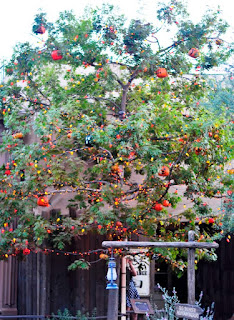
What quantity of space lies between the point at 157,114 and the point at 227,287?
20.0 feet

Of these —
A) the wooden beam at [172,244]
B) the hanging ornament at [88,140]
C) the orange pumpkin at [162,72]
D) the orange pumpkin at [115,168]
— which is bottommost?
the wooden beam at [172,244]

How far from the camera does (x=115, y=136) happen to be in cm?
924

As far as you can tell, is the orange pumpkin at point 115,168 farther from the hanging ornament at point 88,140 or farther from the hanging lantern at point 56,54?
the hanging lantern at point 56,54

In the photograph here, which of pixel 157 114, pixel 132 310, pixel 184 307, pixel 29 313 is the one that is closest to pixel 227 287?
pixel 132 310

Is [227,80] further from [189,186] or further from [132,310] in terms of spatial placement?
[132,310]

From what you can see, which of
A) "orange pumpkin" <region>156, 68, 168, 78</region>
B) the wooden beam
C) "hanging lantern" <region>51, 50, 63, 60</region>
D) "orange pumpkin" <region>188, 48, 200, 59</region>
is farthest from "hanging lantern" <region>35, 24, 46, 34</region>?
the wooden beam

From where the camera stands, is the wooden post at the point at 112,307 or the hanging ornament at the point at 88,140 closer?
the wooden post at the point at 112,307

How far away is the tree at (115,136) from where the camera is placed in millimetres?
9367

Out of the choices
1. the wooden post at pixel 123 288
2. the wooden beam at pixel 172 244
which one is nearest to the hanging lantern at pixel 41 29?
the wooden beam at pixel 172 244

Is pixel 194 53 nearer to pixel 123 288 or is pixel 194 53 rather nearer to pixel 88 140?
pixel 88 140

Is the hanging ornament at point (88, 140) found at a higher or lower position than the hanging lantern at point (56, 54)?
lower

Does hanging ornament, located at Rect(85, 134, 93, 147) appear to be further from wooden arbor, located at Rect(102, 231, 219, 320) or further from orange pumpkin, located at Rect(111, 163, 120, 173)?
wooden arbor, located at Rect(102, 231, 219, 320)

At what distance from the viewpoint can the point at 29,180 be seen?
9680 mm

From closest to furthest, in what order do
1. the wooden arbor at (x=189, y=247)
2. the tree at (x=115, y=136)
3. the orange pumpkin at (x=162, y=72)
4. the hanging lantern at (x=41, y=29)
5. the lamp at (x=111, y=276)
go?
1. the wooden arbor at (x=189, y=247)
2. the lamp at (x=111, y=276)
3. the tree at (x=115, y=136)
4. the orange pumpkin at (x=162, y=72)
5. the hanging lantern at (x=41, y=29)
